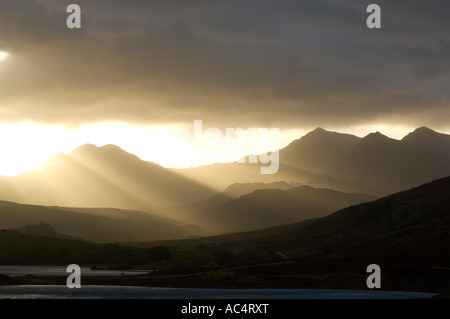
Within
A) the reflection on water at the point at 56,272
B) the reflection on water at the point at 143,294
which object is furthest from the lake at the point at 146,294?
the reflection on water at the point at 56,272

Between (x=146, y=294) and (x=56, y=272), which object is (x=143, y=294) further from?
(x=56, y=272)

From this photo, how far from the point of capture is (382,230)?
19562cm

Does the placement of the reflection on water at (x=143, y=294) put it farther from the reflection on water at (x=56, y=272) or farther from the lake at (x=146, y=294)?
the reflection on water at (x=56, y=272)

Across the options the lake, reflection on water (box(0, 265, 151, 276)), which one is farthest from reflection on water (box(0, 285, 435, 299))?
reflection on water (box(0, 265, 151, 276))

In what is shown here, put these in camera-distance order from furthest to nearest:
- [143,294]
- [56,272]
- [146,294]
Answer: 1. [56,272]
2. [146,294]
3. [143,294]

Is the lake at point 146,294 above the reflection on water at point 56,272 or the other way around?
the other way around

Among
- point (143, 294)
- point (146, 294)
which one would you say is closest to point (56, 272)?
point (146, 294)

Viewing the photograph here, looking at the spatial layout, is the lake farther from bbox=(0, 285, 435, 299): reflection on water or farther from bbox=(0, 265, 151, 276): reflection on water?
bbox=(0, 265, 151, 276): reflection on water

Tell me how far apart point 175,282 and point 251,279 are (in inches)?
541

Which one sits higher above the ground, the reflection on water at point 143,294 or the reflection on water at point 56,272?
the reflection on water at point 56,272

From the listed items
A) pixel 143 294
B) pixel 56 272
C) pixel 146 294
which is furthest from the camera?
pixel 56 272

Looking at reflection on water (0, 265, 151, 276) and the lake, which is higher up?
reflection on water (0, 265, 151, 276)

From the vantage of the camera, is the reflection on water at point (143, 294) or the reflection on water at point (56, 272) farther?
the reflection on water at point (56, 272)
